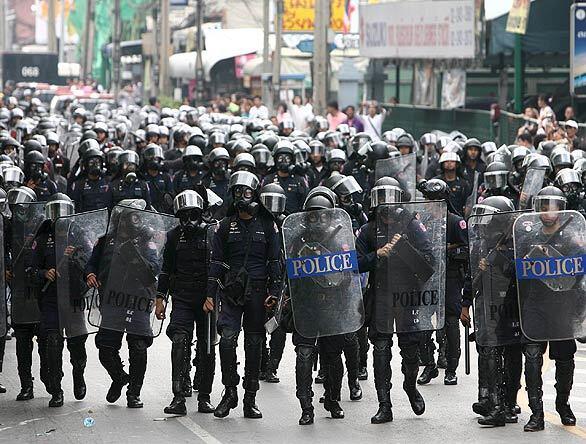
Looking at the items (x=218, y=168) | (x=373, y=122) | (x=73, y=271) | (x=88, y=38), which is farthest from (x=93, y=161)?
(x=88, y=38)

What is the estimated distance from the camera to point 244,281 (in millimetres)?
11789

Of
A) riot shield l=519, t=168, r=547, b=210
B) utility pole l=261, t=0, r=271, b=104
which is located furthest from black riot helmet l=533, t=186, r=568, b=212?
utility pole l=261, t=0, r=271, b=104

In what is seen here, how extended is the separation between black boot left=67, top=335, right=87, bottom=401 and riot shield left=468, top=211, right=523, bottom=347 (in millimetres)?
2996

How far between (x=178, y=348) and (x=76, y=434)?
1086mm

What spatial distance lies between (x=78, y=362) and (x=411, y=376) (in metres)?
2.54

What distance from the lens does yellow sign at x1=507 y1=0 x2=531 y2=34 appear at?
2814 centimetres

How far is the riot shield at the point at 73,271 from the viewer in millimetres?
12383

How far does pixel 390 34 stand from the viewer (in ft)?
135

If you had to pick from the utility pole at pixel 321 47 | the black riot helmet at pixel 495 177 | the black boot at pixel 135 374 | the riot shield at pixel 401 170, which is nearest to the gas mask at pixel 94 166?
the riot shield at pixel 401 170

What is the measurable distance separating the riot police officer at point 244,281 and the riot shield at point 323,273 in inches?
10.5

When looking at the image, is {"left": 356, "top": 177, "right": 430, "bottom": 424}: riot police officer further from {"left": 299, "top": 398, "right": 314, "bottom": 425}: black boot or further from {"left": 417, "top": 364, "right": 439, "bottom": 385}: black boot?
{"left": 417, "top": 364, "right": 439, "bottom": 385}: black boot

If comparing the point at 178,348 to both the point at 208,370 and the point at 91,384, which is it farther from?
the point at 91,384

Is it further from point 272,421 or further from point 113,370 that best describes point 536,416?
point 113,370

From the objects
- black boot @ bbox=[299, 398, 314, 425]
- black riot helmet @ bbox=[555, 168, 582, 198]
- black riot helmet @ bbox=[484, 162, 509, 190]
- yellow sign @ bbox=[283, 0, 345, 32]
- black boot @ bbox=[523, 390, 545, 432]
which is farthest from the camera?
yellow sign @ bbox=[283, 0, 345, 32]
